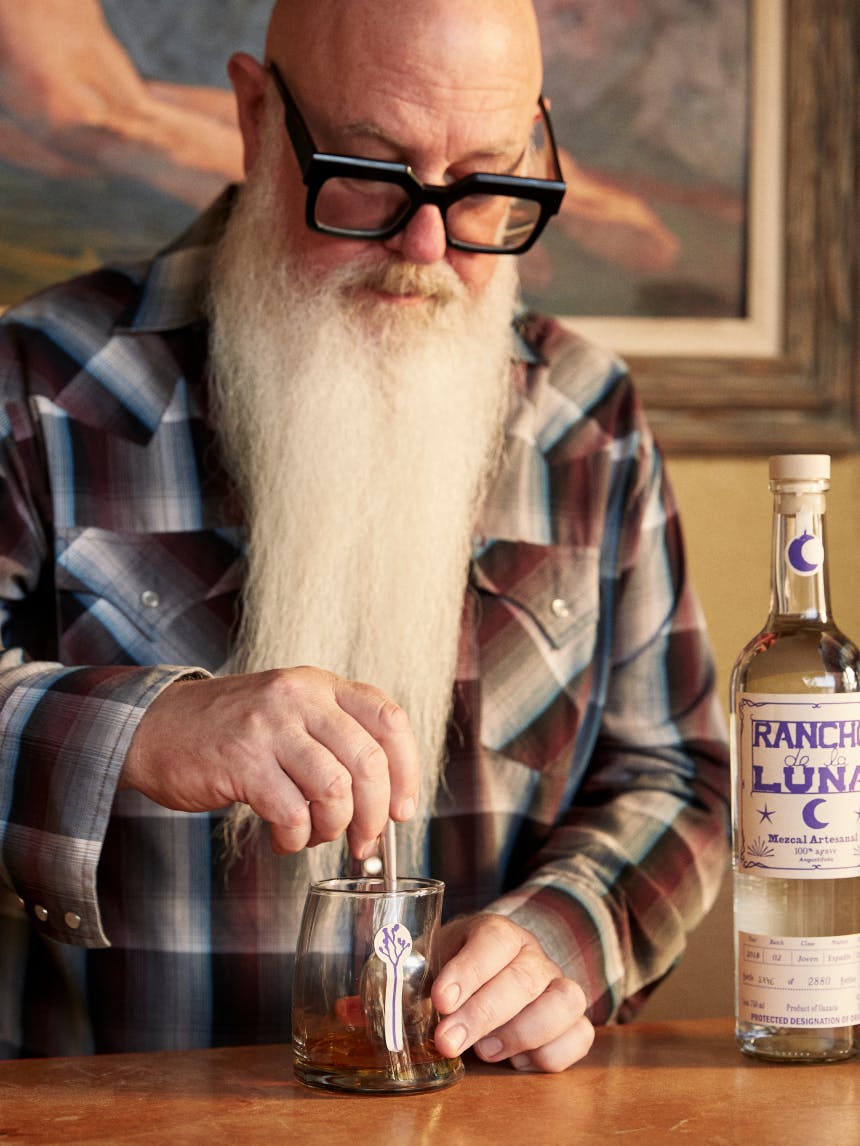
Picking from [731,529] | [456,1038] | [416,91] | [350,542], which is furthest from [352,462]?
[731,529]

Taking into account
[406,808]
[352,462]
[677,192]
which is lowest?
[406,808]

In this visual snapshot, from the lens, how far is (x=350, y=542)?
4.34 ft

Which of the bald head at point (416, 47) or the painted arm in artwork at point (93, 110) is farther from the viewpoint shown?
the painted arm in artwork at point (93, 110)

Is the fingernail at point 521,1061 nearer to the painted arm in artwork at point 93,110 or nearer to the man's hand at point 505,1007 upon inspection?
the man's hand at point 505,1007

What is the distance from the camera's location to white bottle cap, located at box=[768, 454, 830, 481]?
2.77 feet

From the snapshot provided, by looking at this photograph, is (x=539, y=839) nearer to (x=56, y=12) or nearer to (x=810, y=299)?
(x=810, y=299)

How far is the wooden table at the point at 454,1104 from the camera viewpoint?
0.73 meters

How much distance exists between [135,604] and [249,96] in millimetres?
514

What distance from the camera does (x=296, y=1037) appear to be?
31.9 inches

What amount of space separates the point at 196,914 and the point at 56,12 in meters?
1.12

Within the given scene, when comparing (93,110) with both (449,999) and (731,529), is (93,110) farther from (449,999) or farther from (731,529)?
(449,999)

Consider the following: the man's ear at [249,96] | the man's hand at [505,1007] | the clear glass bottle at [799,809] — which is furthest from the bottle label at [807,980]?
the man's ear at [249,96]

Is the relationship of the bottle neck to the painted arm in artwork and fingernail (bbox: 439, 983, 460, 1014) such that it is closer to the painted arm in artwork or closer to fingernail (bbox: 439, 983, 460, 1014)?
fingernail (bbox: 439, 983, 460, 1014)

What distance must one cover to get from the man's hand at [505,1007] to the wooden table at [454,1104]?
14 mm
